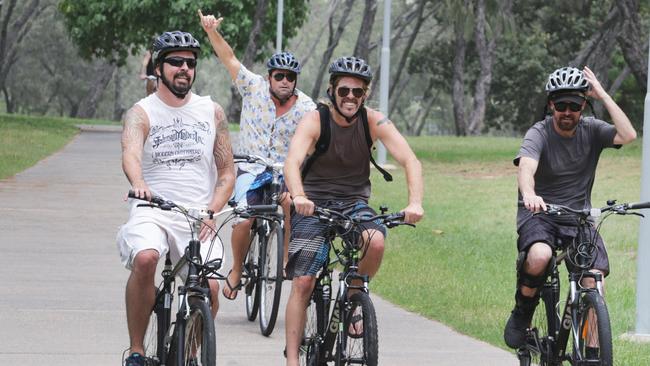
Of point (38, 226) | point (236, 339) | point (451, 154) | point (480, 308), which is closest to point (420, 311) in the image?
point (480, 308)

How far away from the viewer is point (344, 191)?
7762mm

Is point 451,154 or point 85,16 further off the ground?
point 85,16

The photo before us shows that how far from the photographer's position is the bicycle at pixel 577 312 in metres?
7.01

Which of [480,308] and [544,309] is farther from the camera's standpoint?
[480,308]

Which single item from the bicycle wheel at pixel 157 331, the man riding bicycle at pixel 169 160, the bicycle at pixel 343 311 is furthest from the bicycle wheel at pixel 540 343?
the bicycle wheel at pixel 157 331

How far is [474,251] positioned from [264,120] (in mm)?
5618

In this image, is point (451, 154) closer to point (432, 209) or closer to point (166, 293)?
point (432, 209)

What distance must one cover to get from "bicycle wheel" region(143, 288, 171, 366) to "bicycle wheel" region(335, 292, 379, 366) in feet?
2.74

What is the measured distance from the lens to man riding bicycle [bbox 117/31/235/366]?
713cm

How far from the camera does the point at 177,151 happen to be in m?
7.33

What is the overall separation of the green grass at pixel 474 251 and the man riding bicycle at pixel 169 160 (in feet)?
9.92

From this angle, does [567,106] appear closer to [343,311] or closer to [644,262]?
[343,311]

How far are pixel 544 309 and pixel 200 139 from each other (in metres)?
2.13

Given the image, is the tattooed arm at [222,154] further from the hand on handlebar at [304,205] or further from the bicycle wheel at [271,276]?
the bicycle wheel at [271,276]
